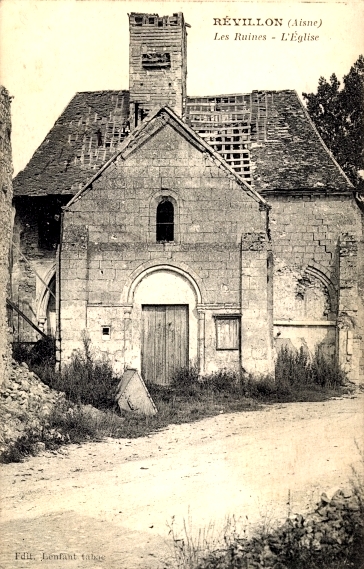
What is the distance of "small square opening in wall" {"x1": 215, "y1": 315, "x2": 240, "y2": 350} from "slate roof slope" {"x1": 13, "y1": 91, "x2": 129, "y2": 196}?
7.84m

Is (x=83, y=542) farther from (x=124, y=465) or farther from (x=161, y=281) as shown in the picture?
(x=161, y=281)

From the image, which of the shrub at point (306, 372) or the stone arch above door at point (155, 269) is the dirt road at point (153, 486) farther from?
the stone arch above door at point (155, 269)

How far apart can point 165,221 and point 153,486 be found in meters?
9.85

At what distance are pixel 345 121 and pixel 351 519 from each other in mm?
22016

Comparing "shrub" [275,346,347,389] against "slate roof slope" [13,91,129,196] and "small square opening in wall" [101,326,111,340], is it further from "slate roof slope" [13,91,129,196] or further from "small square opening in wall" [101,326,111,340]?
"slate roof slope" [13,91,129,196]

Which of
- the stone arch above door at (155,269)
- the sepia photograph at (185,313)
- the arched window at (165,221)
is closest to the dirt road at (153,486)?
the sepia photograph at (185,313)

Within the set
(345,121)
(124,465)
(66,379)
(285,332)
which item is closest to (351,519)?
(124,465)

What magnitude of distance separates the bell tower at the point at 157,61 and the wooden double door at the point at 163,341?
7.38 metres

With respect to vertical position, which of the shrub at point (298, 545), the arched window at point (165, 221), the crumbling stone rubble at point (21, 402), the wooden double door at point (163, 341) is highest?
the arched window at point (165, 221)

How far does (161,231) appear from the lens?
17.8 metres

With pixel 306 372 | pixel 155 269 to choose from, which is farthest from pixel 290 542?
pixel 306 372

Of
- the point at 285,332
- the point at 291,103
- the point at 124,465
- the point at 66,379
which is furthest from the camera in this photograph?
the point at 291,103

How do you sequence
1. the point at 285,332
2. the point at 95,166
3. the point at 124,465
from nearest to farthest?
the point at 124,465 → the point at 285,332 → the point at 95,166

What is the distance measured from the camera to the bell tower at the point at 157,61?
68.9 feet
